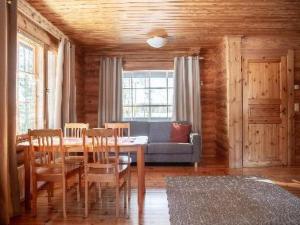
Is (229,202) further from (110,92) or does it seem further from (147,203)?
(110,92)

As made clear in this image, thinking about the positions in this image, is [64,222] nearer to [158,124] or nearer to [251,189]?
[251,189]

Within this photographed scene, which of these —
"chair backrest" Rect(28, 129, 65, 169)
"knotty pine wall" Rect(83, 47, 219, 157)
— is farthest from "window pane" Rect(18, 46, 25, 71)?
"knotty pine wall" Rect(83, 47, 219, 157)

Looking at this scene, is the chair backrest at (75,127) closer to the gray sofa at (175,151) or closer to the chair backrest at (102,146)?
the chair backrest at (102,146)

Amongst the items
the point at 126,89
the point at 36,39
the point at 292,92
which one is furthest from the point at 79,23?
the point at 292,92

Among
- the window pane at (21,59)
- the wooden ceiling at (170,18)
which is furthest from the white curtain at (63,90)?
the window pane at (21,59)

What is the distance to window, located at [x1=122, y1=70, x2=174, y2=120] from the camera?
7.59 meters

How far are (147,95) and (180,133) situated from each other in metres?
1.48

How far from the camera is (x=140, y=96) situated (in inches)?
301

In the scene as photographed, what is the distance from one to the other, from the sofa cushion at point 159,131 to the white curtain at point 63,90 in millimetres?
A: 1642

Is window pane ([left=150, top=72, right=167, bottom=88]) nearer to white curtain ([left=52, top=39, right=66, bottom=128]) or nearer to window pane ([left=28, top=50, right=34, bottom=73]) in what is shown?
white curtain ([left=52, top=39, right=66, bottom=128])

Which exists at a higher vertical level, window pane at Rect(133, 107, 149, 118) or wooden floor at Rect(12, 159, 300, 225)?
window pane at Rect(133, 107, 149, 118)

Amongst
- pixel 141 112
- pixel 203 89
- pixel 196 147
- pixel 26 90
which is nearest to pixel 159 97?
pixel 141 112

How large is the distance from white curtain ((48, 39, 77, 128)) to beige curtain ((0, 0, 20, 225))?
5.89ft

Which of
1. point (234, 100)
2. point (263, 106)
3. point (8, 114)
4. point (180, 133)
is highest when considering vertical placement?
point (234, 100)
